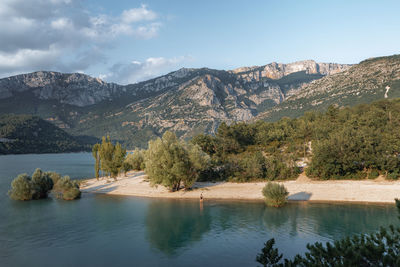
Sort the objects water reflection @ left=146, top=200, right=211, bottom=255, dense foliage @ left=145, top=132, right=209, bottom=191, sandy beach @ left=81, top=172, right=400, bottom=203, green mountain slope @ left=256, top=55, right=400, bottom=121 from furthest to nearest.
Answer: green mountain slope @ left=256, top=55, right=400, bottom=121 < dense foliage @ left=145, top=132, right=209, bottom=191 < sandy beach @ left=81, top=172, right=400, bottom=203 < water reflection @ left=146, top=200, right=211, bottom=255

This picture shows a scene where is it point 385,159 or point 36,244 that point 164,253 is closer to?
point 36,244

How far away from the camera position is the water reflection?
3001 cm

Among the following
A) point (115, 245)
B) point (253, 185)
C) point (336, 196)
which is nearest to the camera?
point (115, 245)

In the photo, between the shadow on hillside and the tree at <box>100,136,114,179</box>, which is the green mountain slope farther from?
the tree at <box>100,136,114,179</box>

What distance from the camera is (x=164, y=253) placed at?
2703cm

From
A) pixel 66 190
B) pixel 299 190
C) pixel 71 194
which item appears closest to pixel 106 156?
pixel 66 190

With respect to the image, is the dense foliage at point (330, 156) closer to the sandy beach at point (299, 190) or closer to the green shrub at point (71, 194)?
the sandy beach at point (299, 190)

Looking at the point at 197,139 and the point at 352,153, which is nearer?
the point at 352,153

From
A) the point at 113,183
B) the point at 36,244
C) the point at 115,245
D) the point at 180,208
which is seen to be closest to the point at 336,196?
the point at 180,208

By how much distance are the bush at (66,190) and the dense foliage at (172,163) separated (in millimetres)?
13194

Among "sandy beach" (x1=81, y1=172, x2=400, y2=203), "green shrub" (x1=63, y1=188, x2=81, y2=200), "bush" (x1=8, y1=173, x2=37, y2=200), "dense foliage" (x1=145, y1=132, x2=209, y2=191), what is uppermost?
"dense foliage" (x1=145, y1=132, x2=209, y2=191)

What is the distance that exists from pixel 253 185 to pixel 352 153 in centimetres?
1890

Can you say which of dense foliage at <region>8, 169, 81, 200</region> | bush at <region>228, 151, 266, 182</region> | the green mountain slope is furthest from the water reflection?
the green mountain slope

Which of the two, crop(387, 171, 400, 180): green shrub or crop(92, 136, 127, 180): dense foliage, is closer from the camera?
crop(387, 171, 400, 180): green shrub
